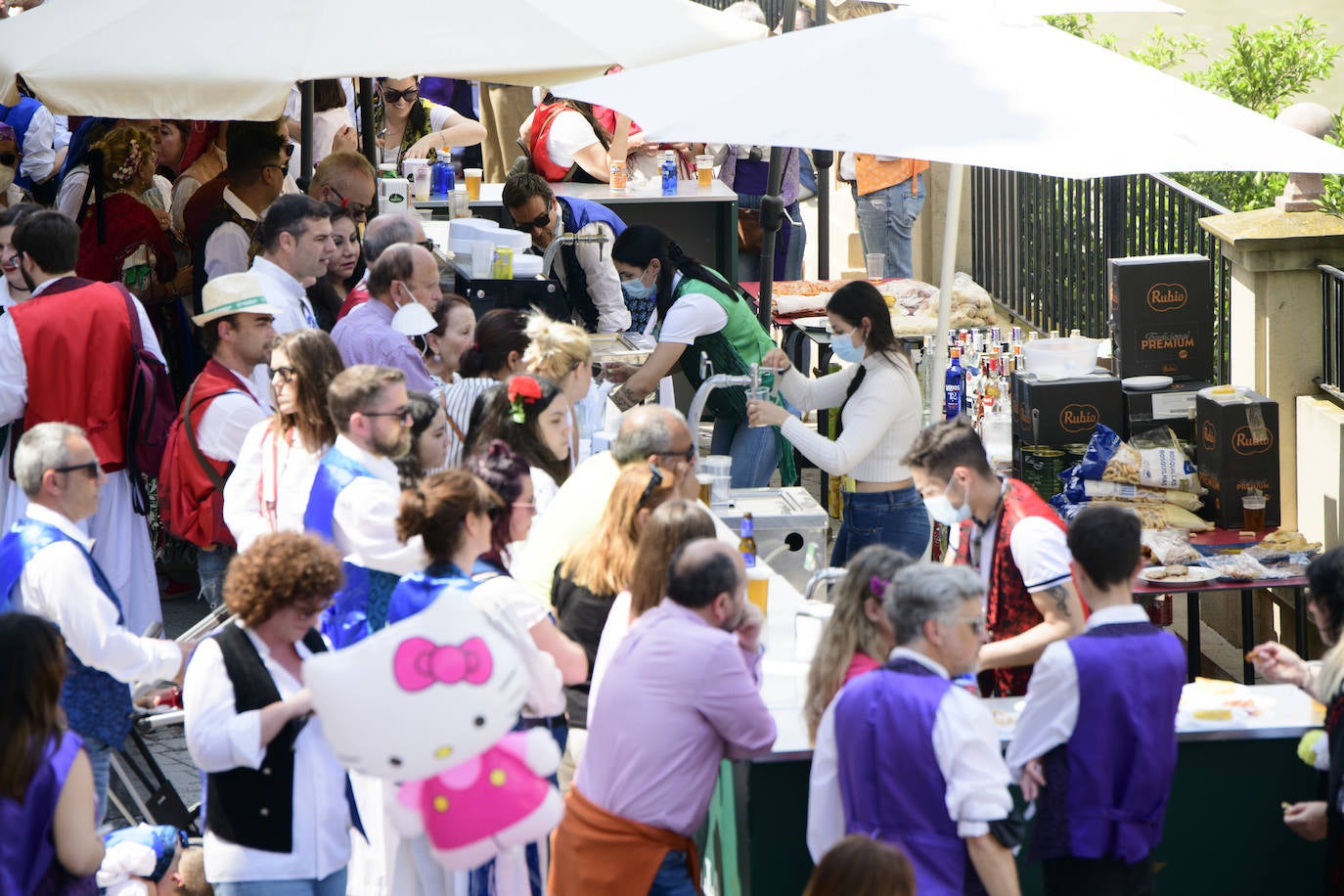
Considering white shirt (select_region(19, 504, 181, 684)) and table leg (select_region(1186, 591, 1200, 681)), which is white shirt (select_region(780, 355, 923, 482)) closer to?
table leg (select_region(1186, 591, 1200, 681))

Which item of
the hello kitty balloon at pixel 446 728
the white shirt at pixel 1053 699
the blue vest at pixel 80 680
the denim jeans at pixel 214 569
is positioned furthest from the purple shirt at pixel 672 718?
the denim jeans at pixel 214 569

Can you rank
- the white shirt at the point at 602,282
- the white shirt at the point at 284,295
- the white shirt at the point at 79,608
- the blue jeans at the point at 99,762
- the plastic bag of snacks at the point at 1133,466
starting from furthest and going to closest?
the white shirt at the point at 602,282, the plastic bag of snacks at the point at 1133,466, the white shirt at the point at 284,295, the blue jeans at the point at 99,762, the white shirt at the point at 79,608

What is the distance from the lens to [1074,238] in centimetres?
1140

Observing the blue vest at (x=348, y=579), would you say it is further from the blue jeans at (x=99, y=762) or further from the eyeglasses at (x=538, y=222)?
the eyeglasses at (x=538, y=222)

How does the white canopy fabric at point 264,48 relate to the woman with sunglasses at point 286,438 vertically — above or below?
above

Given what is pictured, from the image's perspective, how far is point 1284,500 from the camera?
8.14 meters

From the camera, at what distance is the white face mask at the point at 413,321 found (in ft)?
21.6

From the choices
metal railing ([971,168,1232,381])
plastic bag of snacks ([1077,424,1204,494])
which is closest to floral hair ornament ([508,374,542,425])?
plastic bag of snacks ([1077,424,1204,494])

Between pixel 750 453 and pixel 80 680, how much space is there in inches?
152

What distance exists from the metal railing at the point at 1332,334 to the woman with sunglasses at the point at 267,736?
5.52 m

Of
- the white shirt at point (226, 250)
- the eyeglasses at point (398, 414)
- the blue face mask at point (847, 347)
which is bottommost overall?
the eyeglasses at point (398, 414)

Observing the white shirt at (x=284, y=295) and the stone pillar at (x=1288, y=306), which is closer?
the white shirt at (x=284, y=295)

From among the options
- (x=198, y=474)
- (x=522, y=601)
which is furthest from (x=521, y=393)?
(x=522, y=601)

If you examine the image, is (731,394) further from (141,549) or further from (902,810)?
(902,810)
